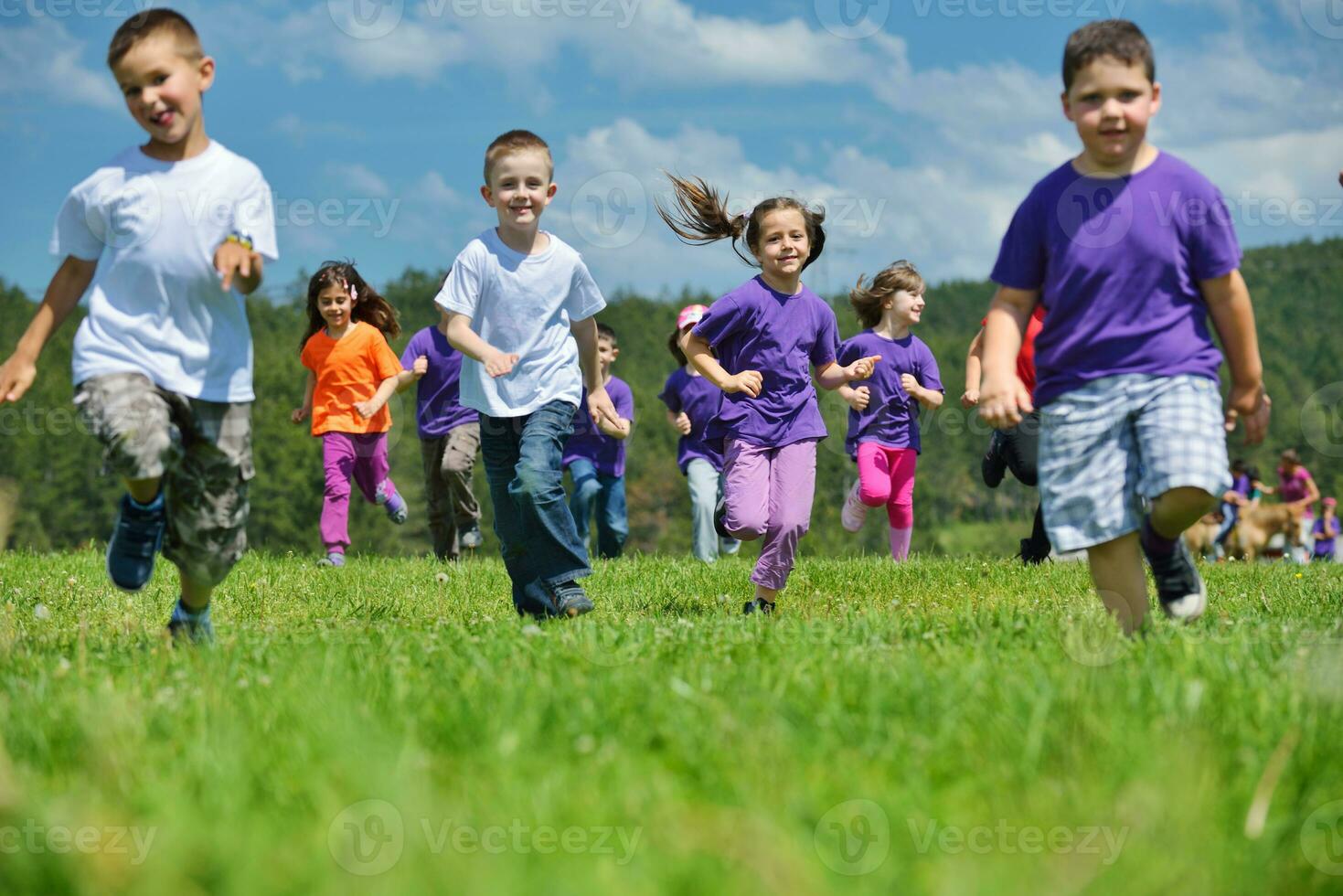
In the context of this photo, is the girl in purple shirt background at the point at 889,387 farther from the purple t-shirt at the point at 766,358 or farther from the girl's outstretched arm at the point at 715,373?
the girl's outstretched arm at the point at 715,373

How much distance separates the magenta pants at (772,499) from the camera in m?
6.96

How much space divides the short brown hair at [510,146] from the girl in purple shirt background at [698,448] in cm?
617

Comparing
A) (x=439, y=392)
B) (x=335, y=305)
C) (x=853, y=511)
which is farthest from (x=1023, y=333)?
(x=439, y=392)

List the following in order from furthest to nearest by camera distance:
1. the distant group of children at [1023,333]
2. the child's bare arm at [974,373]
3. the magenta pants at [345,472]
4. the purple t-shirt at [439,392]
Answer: the purple t-shirt at [439,392] → the magenta pants at [345,472] → the child's bare arm at [974,373] → the distant group of children at [1023,333]

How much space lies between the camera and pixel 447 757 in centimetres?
294

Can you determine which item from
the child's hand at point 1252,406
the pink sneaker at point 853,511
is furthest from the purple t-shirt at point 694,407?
the child's hand at point 1252,406

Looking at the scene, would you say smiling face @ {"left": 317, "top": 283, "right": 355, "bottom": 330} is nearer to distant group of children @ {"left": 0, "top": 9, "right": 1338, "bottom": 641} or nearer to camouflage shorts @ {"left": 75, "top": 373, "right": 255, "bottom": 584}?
distant group of children @ {"left": 0, "top": 9, "right": 1338, "bottom": 641}

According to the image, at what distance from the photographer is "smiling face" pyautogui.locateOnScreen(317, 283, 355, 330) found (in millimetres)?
11633

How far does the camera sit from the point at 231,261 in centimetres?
469

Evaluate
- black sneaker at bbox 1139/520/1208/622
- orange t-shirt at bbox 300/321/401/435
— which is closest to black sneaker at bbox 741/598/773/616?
black sneaker at bbox 1139/520/1208/622

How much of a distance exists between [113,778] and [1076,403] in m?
3.35

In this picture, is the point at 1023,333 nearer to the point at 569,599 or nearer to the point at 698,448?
the point at 569,599

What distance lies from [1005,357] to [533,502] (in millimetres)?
2596

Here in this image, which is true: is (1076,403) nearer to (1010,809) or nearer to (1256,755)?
(1256,755)
